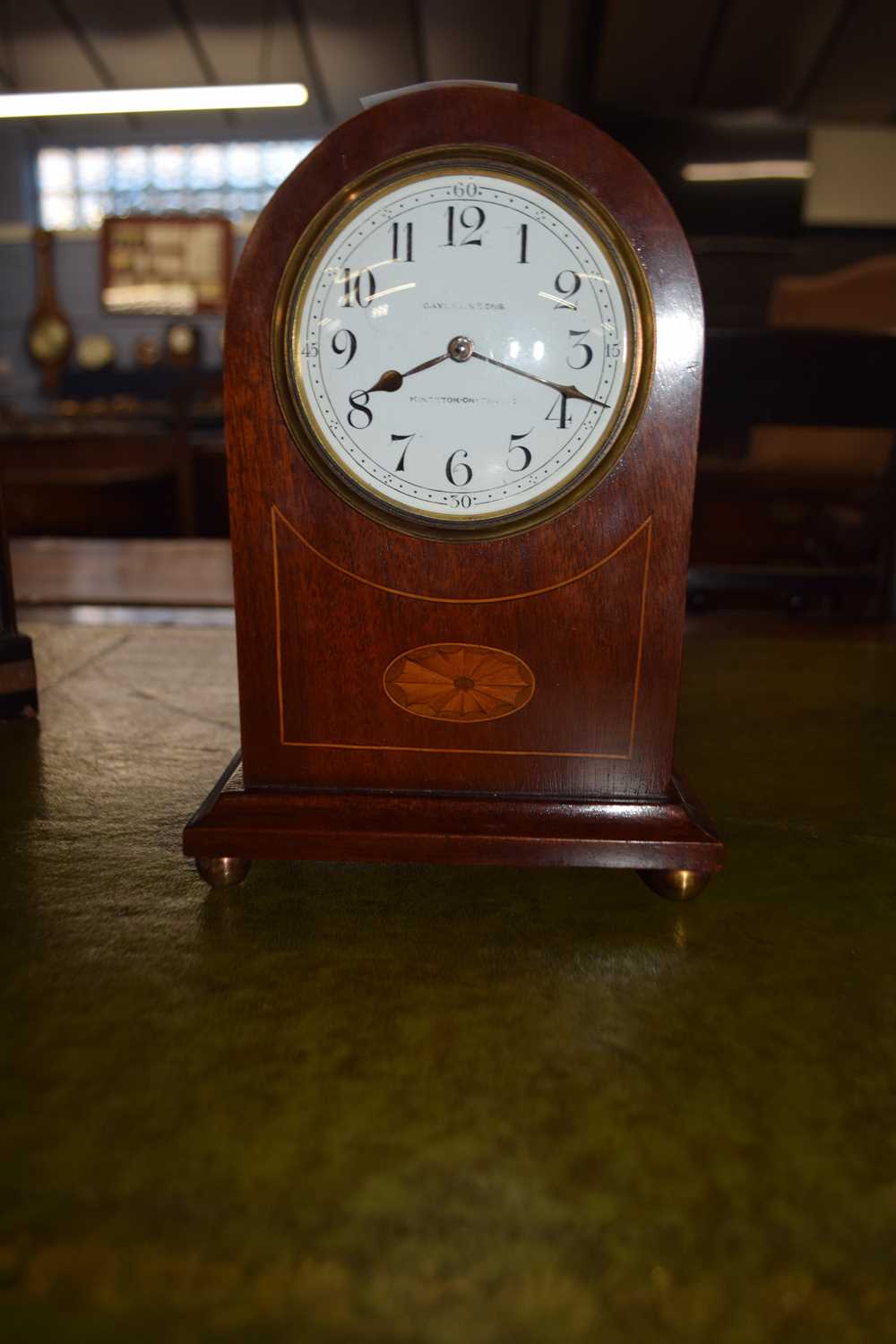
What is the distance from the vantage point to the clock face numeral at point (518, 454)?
0.73 meters

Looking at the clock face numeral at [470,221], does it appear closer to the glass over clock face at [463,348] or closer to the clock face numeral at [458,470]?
the glass over clock face at [463,348]

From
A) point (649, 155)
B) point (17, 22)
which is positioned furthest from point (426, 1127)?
point (17, 22)

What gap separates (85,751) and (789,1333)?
2.85 feet

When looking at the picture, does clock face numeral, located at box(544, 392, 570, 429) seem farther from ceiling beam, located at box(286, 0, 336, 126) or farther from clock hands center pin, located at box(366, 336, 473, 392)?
ceiling beam, located at box(286, 0, 336, 126)

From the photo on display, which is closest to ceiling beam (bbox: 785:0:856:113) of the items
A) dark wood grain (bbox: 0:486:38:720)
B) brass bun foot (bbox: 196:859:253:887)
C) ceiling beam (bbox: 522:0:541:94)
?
ceiling beam (bbox: 522:0:541:94)

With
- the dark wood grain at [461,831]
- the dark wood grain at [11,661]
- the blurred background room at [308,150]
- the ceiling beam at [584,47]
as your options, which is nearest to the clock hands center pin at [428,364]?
the dark wood grain at [461,831]

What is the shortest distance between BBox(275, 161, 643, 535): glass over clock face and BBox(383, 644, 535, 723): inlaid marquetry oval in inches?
3.9

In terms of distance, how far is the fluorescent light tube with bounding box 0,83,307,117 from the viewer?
4.86 m

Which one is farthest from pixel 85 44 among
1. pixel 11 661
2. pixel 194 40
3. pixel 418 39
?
pixel 11 661

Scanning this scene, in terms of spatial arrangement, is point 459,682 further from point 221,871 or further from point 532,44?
point 532,44

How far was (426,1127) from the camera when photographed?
0.52m

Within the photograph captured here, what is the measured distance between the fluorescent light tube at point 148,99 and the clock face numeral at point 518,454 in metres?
4.94

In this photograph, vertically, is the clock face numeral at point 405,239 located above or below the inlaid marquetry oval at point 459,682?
above

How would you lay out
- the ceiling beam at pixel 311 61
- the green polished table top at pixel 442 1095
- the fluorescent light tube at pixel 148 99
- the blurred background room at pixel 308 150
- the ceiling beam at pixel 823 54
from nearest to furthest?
1. the green polished table top at pixel 442 1095
2. the blurred background room at pixel 308 150
3. the fluorescent light tube at pixel 148 99
4. the ceiling beam at pixel 823 54
5. the ceiling beam at pixel 311 61
